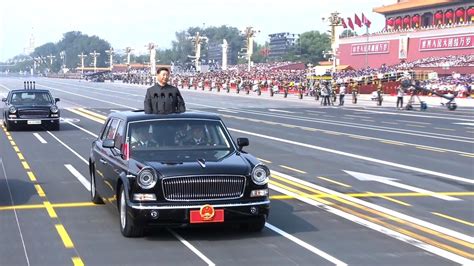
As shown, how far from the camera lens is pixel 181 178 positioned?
8.36 meters

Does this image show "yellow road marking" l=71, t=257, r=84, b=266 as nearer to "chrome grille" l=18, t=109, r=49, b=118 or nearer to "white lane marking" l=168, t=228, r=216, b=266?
"white lane marking" l=168, t=228, r=216, b=266

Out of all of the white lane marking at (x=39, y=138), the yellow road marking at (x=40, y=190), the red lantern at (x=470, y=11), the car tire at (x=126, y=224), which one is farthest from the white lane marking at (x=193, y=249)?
the red lantern at (x=470, y=11)

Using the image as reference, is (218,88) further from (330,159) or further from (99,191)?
(99,191)

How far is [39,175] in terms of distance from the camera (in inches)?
573

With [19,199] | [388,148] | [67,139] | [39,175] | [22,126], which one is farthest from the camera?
[22,126]

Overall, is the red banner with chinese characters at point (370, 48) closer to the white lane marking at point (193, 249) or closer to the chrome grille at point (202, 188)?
the white lane marking at point (193, 249)

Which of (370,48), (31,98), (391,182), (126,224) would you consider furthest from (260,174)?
(370,48)

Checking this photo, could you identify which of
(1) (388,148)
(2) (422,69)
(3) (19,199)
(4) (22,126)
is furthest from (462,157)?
(2) (422,69)

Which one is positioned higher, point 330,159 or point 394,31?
point 394,31

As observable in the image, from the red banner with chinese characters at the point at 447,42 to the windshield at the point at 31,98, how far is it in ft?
231

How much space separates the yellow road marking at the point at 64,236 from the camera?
8.55 m

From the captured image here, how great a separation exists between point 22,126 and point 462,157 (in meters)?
16.0

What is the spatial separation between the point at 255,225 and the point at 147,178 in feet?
5.15

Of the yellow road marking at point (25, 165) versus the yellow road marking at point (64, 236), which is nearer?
the yellow road marking at point (64, 236)
